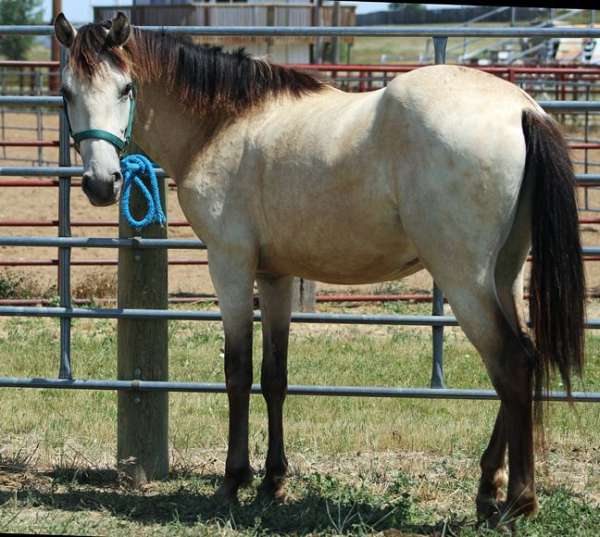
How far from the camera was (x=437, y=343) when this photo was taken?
509cm

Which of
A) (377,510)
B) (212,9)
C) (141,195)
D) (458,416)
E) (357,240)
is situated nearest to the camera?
(357,240)

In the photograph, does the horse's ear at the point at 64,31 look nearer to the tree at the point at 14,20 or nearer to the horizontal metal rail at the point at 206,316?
the horizontal metal rail at the point at 206,316

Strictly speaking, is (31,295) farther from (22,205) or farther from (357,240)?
(357,240)

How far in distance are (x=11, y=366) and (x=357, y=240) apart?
3738mm

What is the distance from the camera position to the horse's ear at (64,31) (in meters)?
4.27

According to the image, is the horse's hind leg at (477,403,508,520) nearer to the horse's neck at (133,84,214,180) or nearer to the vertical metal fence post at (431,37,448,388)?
the vertical metal fence post at (431,37,448,388)

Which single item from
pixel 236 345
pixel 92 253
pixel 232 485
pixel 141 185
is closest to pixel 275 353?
pixel 236 345

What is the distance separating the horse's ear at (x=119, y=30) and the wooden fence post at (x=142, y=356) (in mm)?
855

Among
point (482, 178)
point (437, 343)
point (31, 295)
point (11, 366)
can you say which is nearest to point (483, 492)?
point (437, 343)

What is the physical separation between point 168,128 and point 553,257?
1.78 metres

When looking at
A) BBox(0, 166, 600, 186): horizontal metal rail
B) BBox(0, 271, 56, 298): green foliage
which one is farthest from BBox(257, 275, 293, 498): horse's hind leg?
BBox(0, 271, 56, 298): green foliage

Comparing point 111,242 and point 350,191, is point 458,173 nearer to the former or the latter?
point 350,191

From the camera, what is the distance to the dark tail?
12.5 feet

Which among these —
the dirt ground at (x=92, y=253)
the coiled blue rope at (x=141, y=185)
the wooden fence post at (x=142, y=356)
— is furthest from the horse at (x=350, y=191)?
the dirt ground at (x=92, y=253)
